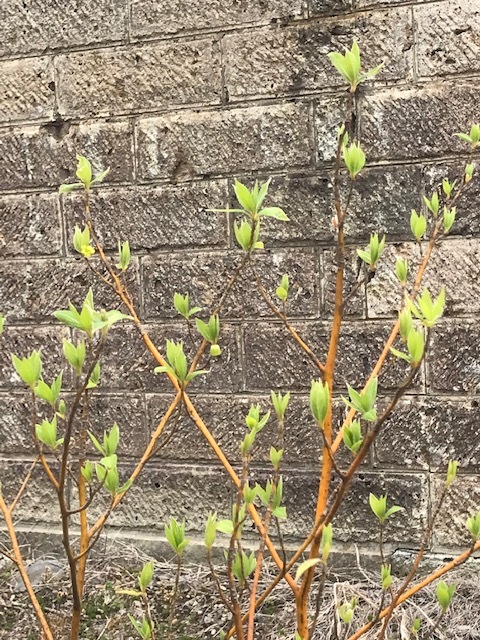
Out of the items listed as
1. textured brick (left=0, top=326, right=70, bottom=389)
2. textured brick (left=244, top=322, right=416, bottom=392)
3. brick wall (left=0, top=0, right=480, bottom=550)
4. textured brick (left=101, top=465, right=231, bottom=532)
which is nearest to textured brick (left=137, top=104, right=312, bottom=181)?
brick wall (left=0, top=0, right=480, bottom=550)

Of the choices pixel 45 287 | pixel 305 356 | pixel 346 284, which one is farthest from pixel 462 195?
pixel 45 287

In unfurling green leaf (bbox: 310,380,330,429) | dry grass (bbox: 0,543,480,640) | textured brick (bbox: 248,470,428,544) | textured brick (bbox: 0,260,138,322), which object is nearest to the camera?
unfurling green leaf (bbox: 310,380,330,429)

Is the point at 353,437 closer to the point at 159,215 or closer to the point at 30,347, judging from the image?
the point at 159,215

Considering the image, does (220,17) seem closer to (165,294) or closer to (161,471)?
(165,294)

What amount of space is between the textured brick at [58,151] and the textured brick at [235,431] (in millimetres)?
832

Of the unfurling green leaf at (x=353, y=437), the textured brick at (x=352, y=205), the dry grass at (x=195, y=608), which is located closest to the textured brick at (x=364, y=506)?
the dry grass at (x=195, y=608)

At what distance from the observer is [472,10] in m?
2.10

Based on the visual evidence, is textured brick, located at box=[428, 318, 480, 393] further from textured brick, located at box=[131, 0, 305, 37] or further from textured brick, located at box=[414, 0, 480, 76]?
textured brick, located at box=[131, 0, 305, 37]

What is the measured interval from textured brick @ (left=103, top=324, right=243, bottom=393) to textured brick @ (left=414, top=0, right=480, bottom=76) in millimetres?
1041

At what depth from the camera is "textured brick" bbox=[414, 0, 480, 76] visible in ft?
6.91

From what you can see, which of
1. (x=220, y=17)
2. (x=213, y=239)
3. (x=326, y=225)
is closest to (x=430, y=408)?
(x=326, y=225)

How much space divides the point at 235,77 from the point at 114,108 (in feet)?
1.45

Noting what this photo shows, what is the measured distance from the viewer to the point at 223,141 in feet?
7.65

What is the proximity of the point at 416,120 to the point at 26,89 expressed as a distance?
136 cm
